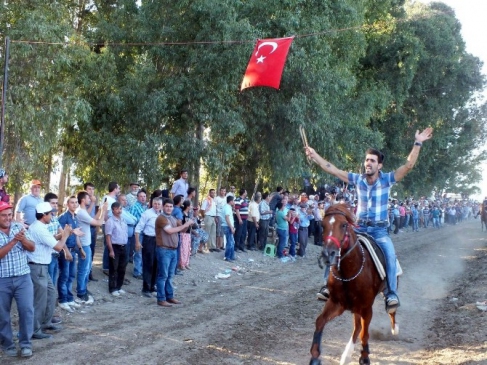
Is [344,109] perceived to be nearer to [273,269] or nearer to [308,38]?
[308,38]

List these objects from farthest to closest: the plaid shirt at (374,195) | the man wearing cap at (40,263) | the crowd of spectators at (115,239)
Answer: the man wearing cap at (40,263) < the plaid shirt at (374,195) < the crowd of spectators at (115,239)

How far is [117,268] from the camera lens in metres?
13.2

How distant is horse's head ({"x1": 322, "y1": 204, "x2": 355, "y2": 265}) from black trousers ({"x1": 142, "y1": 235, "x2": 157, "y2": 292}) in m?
6.56

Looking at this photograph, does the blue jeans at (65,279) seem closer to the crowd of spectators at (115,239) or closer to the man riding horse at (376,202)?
the crowd of spectators at (115,239)

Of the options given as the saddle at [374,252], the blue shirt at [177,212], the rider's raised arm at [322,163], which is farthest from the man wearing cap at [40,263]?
the blue shirt at [177,212]

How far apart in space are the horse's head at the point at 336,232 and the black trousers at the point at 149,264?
656 cm

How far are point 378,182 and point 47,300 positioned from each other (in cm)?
541

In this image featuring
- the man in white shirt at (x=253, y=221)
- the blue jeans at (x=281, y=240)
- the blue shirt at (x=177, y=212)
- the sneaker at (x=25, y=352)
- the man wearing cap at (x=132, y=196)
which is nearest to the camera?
the sneaker at (x=25, y=352)

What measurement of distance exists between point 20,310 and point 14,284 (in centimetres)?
37

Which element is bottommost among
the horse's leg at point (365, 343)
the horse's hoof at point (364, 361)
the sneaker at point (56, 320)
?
the sneaker at point (56, 320)

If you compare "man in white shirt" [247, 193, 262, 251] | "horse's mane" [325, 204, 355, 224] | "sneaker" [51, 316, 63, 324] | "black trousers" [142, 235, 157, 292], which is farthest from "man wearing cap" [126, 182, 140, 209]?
"horse's mane" [325, 204, 355, 224]

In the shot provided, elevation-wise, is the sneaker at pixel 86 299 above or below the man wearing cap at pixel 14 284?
below

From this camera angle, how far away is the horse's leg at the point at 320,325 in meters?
7.66

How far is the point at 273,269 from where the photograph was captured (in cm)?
1902
